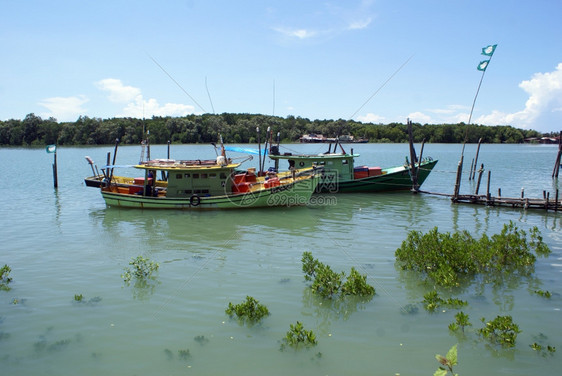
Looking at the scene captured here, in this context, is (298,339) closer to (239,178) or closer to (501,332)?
(501,332)

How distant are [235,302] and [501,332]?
5.95m

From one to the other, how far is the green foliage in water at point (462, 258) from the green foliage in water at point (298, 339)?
15.2 feet

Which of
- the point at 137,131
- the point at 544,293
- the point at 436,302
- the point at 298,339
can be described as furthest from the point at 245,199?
the point at 137,131

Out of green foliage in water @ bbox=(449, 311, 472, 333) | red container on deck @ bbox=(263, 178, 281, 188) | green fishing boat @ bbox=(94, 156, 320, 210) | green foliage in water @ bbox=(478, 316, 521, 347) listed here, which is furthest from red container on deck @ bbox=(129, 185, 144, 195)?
green foliage in water @ bbox=(478, 316, 521, 347)

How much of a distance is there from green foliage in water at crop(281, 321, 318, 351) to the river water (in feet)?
0.72

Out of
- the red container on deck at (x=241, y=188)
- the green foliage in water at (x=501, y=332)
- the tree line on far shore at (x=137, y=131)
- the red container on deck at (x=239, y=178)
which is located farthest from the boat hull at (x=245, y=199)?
the tree line on far shore at (x=137, y=131)

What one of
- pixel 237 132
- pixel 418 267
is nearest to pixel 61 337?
pixel 418 267

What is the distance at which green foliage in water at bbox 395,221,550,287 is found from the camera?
456 inches

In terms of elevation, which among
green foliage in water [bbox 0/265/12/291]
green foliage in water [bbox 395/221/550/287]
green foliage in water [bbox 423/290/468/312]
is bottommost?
green foliage in water [bbox 0/265/12/291]

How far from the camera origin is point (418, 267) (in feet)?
39.5

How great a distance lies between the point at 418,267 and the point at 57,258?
1225 centimetres

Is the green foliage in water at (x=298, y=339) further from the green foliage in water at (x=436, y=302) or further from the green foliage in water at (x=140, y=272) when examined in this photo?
the green foliage in water at (x=140, y=272)

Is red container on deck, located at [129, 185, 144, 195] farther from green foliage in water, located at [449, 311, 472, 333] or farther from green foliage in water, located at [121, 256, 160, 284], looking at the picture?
green foliage in water, located at [449, 311, 472, 333]

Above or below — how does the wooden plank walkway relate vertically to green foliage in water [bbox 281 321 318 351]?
above
